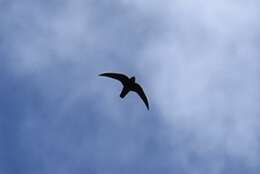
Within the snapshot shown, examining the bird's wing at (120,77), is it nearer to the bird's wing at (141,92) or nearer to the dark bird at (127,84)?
the dark bird at (127,84)

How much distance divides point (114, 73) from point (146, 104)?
5695mm

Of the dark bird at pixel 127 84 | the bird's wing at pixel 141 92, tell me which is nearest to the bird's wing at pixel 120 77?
the dark bird at pixel 127 84

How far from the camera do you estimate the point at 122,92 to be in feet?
457

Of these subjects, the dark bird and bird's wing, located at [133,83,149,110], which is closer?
the dark bird

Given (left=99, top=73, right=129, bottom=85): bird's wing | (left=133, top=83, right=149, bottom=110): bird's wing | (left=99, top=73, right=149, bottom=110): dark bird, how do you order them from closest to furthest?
(left=99, top=73, right=129, bottom=85): bird's wing, (left=99, top=73, right=149, bottom=110): dark bird, (left=133, top=83, right=149, bottom=110): bird's wing

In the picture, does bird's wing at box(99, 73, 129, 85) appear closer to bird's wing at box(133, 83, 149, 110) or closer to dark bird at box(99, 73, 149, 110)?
dark bird at box(99, 73, 149, 110)

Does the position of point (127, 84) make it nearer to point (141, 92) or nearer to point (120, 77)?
point (120, 77)

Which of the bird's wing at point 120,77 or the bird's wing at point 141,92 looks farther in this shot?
the bird's wing at point 141,92

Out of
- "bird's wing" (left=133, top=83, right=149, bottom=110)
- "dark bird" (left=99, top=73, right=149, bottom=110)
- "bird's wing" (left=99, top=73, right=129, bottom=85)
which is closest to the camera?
"bird's wing" (left=99, top=73, right=129, bottom=85)

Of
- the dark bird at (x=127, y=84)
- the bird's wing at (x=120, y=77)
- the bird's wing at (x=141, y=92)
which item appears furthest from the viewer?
the bird's wing at (x=141, y=92)

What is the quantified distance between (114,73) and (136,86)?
275cm

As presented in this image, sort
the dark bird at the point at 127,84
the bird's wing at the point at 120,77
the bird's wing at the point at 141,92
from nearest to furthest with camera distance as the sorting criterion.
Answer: the bird's wing at the point at 120,77 → the dark bird at the point at 127,84 → the bird's wing at the point at 141,92

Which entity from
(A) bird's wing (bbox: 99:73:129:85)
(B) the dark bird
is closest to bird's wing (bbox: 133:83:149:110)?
(B) the dark bird

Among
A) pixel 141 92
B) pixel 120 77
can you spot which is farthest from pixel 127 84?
pixel 141 92
